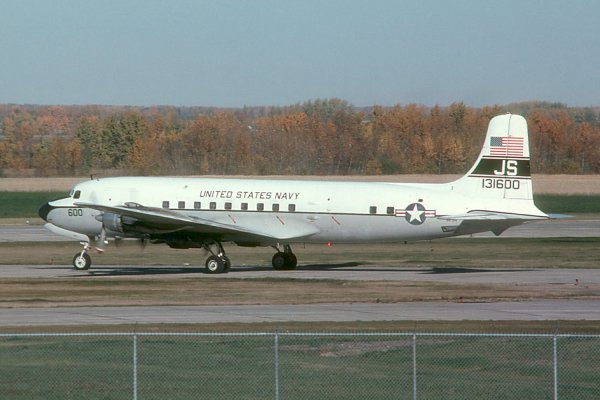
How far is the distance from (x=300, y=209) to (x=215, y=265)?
4.10 meters

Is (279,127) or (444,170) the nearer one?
(444,170)

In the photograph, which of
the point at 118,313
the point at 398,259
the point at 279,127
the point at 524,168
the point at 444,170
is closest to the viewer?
the point at 118,313

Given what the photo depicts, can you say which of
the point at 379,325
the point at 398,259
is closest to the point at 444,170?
the point at 398,259

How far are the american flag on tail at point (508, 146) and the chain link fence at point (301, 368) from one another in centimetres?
1774

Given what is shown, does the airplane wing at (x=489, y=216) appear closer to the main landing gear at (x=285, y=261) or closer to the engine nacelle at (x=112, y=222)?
the main landing gear at (x=285, y=261)

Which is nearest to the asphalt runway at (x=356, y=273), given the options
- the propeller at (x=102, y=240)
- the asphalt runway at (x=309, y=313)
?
the propeller at (x=102, y=240)

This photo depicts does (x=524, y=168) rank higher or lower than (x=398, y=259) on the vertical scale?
higher

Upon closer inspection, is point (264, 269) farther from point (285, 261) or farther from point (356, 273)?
point (356, 273)

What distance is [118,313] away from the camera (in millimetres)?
32469

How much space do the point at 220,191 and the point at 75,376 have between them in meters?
25.5

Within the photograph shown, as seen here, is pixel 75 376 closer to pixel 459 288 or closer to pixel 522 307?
pixel 522 307

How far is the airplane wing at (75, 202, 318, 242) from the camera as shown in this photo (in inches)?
1720

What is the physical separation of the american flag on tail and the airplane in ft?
0.13

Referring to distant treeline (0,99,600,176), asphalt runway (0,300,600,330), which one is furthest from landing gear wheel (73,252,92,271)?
distant treeline (0,99,600,176)
